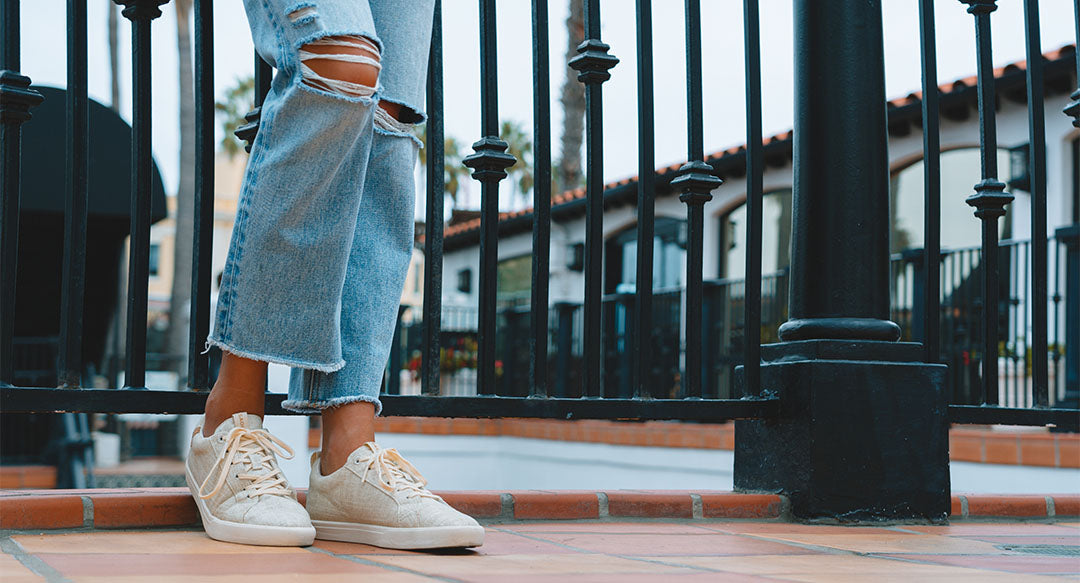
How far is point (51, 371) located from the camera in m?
8.10

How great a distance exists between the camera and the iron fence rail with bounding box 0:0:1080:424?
70.2 inches

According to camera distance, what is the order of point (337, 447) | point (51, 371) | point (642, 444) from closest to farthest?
point (337, 447) < point (51, 371) < point (642, 444)

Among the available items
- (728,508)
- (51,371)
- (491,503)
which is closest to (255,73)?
(491,503)

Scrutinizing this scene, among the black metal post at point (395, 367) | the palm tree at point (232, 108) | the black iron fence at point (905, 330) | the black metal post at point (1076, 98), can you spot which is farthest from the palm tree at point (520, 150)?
the black metal post at point (1076, 98)

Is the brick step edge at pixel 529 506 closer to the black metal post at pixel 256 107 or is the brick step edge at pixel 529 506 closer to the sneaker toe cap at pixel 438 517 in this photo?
the sneaker toe cap at pixel 438 517

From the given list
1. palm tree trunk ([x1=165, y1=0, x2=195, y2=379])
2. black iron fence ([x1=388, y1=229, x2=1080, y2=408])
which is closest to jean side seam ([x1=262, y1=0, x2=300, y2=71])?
black iron fence ([x1=388, y1=229, x2=1080, y2=408])

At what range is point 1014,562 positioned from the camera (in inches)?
65.2

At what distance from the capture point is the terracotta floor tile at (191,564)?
125 centimetres

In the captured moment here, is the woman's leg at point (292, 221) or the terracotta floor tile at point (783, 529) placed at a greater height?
the woman's leg at point (292, 221)

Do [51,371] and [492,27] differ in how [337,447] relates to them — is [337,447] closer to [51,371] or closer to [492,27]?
[492,27]

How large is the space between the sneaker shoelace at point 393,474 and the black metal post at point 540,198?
46 centimetres

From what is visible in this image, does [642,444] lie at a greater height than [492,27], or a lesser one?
lesser

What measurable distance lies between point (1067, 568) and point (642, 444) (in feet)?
25.3

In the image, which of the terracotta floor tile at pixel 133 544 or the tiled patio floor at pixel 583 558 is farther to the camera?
the terracotta floor tile at pixel 133 544
